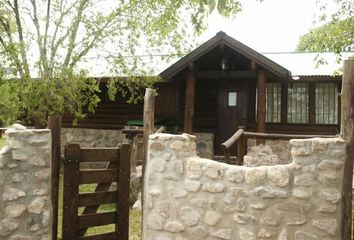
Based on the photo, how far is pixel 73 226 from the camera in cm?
512

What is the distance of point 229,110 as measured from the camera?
13.2m

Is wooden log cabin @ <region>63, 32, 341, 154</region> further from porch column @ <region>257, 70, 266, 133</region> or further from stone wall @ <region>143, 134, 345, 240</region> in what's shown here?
stone wall @ <region>143, 134, 345, 240</region>

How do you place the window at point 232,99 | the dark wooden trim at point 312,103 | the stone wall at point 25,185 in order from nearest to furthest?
the stone wall at point 25,185 < the dark wooden trim at point 312,103 < the window at point 232,99

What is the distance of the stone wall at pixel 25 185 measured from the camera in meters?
4.56

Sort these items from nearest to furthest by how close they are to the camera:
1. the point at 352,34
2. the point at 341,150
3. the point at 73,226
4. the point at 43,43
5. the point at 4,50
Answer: the point at 341,150
the point at 73,226
the point at 352,34
the point at 4,50
the point at 43,43

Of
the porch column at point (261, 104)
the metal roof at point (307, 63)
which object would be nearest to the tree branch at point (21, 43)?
the porch column at point (261, 104)

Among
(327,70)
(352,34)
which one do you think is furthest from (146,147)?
(327,70)

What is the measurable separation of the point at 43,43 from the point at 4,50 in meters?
1.41

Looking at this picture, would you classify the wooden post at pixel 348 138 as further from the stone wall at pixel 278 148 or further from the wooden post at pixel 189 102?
the wooden post at pixel 189 102

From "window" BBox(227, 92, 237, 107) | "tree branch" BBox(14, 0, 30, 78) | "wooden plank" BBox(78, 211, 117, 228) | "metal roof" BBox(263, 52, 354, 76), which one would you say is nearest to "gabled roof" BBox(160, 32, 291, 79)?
"metal roof" BBox(263, 52, 354, 76)

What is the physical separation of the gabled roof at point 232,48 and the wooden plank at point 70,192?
717 cm

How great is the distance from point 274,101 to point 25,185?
9.84m

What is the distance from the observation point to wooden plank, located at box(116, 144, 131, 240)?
551cm

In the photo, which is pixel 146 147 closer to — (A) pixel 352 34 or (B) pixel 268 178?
(B) pixel 268 178
